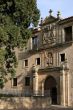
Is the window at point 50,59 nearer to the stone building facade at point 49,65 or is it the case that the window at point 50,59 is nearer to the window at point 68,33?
the stone building facade at point 49,65

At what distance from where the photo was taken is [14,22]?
26.1 meters

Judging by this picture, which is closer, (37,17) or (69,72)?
(37,17)

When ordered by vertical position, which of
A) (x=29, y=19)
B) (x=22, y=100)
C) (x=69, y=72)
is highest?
(x=29, y=19)

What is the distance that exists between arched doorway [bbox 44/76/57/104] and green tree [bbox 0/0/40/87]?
13.1 metres

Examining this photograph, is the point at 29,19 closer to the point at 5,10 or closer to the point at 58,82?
the point at 5,10

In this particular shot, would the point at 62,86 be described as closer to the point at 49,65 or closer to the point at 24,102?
the point at 49,65

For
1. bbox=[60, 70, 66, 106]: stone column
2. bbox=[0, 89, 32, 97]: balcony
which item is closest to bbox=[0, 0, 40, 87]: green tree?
bbox=[0, 89, 32, 97]: balcony

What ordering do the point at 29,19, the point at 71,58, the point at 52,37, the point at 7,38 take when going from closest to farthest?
the point at 7,38
the point at 29,19
the point at 71,58
the point at 52,37

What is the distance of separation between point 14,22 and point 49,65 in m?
15.1

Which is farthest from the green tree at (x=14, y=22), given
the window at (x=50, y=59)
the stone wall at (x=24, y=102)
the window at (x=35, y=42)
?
the window at (x=35, y=42)

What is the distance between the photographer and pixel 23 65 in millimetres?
43938

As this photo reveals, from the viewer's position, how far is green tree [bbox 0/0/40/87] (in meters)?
24.2

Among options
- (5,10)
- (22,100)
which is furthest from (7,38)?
(22,100)

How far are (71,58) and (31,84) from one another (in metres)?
7.35
